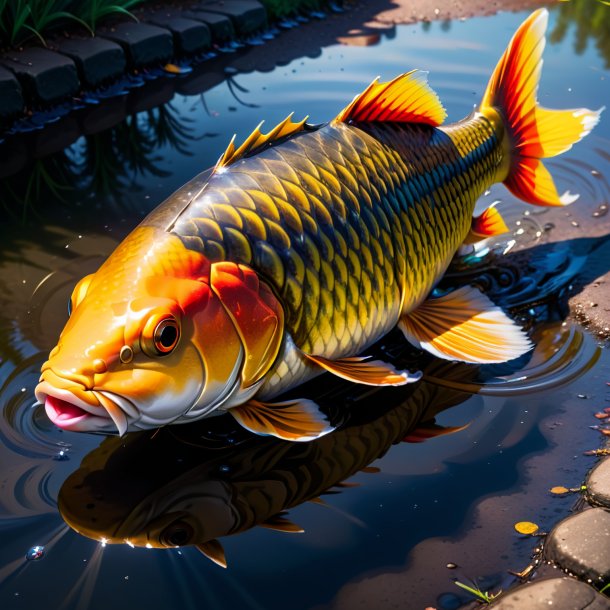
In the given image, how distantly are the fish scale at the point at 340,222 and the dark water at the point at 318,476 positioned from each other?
42 centimetres

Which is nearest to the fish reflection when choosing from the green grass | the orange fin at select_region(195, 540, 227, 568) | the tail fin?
the orange fin at select_region(195, 540, 227, 568)

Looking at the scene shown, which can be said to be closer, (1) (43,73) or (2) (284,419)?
(2) (284,419)

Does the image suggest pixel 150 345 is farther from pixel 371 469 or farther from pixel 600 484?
pixel 600 484

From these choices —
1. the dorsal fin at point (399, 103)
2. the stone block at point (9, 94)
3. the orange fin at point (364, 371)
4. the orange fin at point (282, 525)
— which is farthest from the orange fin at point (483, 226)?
the stone block at point (9, 94)

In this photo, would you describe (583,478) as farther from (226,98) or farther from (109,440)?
(226,98)

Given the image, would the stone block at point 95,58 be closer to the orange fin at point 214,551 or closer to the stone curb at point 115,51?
the stone curb at point 115,51

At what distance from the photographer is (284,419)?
2.87 m

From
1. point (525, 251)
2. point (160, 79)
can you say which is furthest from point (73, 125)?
point (525, 251)

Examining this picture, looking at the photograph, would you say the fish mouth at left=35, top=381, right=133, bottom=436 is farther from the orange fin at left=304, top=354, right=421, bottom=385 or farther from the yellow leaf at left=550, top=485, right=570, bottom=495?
the yellow leaf at left=550, top=485, right=570, bottom=495

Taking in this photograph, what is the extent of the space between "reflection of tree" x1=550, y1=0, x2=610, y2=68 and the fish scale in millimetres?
4246

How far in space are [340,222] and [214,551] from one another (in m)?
1.16

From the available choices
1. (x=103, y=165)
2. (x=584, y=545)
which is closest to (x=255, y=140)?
(x=584, y=545)

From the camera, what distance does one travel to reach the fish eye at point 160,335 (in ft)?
8.18

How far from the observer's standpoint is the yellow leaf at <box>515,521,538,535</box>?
270cm
